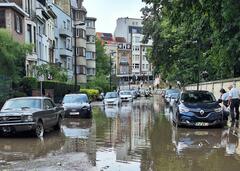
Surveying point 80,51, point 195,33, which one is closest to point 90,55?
point 80,51

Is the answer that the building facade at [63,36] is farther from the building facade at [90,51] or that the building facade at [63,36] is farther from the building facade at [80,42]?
the building facade at [90,51]

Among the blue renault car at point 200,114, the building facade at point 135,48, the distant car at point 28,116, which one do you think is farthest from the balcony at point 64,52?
the building facade at point 135,48

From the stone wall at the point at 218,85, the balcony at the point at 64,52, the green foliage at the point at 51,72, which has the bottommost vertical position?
the stone wall at the point at 218,85

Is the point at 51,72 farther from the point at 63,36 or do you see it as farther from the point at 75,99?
the point at 63,36

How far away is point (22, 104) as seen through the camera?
1778cm

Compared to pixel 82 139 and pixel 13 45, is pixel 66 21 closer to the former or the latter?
pixel 13 45

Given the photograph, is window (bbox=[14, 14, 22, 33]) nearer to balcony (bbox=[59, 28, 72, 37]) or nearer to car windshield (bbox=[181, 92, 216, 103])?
car windshield (bbox=[181, 92, 216, 103])

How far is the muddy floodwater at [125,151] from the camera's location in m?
10.6

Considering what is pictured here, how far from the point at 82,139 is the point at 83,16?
6882 centimetres

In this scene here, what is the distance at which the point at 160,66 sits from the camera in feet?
148

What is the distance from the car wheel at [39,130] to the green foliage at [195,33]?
21.8 feet

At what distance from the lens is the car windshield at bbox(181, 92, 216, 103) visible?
21.0m

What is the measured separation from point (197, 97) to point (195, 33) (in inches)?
229

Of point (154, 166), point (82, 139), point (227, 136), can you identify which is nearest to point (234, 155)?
point (154, 166)
